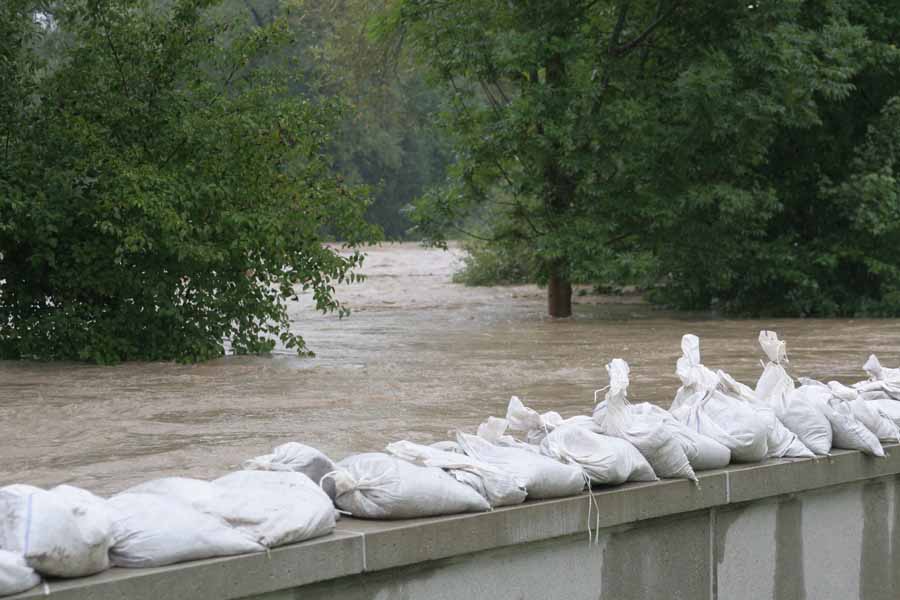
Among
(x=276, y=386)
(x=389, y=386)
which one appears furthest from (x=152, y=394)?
(x=389, y=386)

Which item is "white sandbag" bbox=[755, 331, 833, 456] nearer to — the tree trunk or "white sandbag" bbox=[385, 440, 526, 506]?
"white sandbag" bbox=[385, 440, 526, 506]

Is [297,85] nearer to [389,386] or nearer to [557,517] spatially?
[389,386]

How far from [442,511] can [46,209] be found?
7797 millimetres

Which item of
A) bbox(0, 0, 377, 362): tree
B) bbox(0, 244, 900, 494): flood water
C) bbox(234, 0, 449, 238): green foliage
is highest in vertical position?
bbox(234, 0, 449, 238): green foliage

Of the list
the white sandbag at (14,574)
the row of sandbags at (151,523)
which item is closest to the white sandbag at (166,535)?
the row of sandbags at (151,523)

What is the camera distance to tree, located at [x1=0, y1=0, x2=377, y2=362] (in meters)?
11.5

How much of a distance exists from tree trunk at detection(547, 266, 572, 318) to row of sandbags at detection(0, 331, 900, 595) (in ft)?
40.5

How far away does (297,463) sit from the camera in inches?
195

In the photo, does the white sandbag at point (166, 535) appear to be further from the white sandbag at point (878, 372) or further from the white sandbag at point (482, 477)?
the white sandbag at point (878, 372)

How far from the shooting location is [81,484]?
19.7 ft

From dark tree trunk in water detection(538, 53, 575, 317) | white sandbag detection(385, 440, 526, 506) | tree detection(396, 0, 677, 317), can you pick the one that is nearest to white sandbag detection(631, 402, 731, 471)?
white sandbag detection(385, 440, 526, 506)

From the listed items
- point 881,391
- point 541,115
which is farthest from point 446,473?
point 541,115

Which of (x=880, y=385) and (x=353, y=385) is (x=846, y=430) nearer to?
(x=880, y=385)

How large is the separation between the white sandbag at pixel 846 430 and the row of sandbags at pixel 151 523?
2896 millimetres
